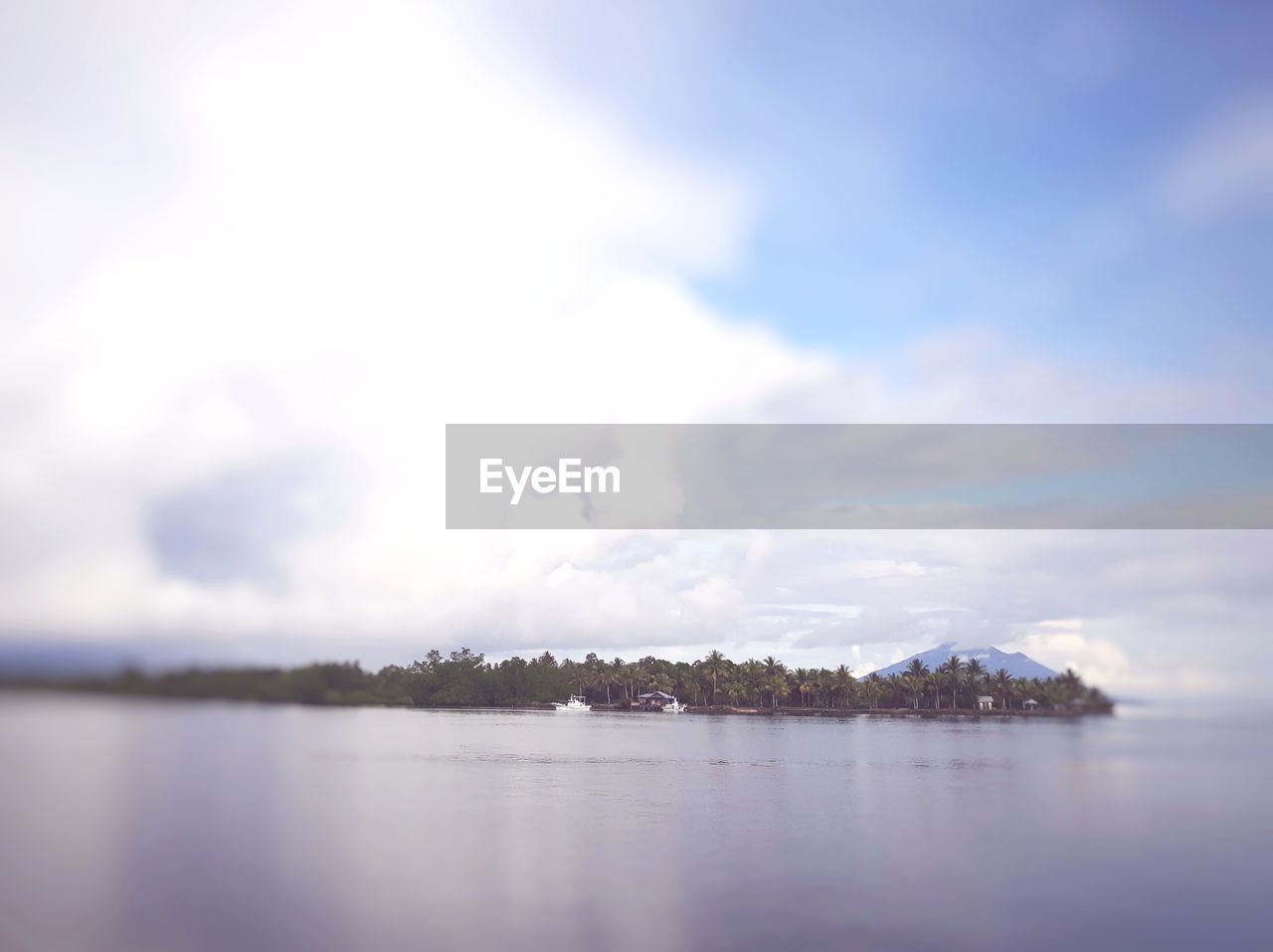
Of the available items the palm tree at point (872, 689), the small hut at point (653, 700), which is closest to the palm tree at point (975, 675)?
the palm tree at point (872, 689)

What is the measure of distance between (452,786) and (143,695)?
1203 cm

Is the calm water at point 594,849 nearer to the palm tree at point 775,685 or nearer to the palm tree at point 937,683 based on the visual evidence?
the palm tree at point 937,683

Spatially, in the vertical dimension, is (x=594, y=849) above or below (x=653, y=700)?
above

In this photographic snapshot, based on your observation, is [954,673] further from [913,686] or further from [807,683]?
[807,683]

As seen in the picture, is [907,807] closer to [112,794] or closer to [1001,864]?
[1001,864]

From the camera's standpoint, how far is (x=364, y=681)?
99.5ft

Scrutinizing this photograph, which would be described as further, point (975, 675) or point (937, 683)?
point (937, 683)

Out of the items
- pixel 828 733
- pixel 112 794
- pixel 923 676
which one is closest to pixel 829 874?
pixel 112 794

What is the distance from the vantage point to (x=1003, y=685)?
37062 mm

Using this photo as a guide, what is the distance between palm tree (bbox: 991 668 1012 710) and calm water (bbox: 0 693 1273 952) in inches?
139

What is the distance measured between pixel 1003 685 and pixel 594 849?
76.7 ft

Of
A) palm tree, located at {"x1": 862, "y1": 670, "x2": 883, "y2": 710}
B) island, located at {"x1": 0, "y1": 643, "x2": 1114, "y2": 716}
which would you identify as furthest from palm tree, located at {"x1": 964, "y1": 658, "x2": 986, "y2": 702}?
palm tree, located at {"x1": 862, "y1": 670, "x2": 883, "y2": 710}

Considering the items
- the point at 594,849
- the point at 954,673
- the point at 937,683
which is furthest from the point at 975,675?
the point at 594,849

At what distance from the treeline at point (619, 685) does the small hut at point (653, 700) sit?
1.18 metres
